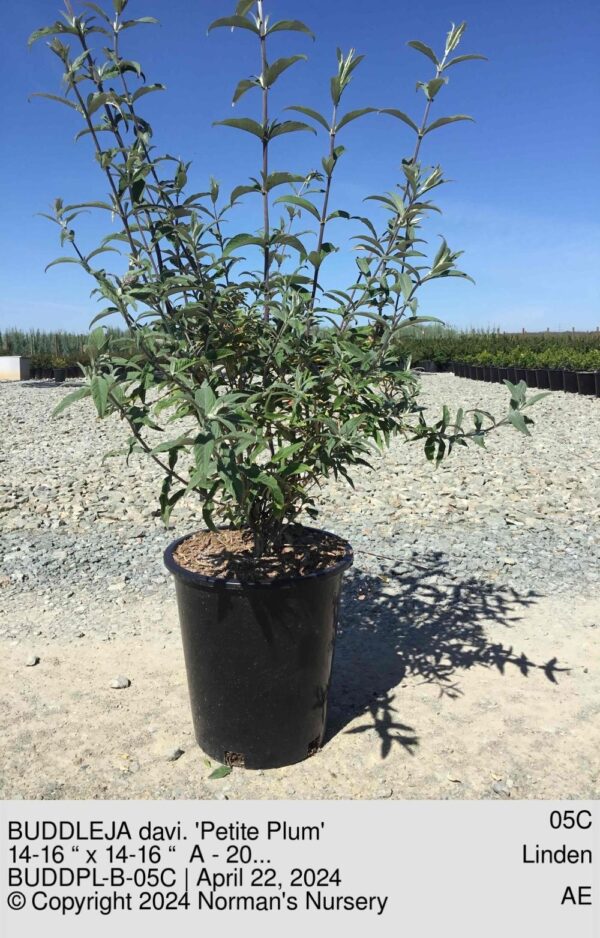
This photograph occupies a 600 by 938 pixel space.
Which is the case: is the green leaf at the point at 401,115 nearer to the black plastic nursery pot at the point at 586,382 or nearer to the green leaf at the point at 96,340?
the green leaf at the point at 96,340

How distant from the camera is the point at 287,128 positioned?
6.51ft

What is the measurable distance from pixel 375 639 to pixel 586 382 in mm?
11233

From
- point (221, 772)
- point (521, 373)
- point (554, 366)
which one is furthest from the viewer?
point (521, 373)

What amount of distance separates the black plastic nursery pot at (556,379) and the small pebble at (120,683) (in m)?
12.9

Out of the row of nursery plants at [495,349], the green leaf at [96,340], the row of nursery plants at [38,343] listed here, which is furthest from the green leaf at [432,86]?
the row of nursery plants at [38,343]

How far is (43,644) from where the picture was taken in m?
3.63

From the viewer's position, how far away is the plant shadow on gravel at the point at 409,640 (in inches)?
118

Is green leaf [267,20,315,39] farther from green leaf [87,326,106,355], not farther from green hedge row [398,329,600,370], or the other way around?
green hedge row [398,329,600,370]

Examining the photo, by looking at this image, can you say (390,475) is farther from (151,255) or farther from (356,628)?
(151,255)

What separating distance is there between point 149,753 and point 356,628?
138cm

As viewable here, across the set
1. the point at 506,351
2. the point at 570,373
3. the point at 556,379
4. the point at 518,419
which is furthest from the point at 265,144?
the point at 506,351

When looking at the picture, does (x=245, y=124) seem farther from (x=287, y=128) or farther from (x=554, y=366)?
(x=554, y=366)
